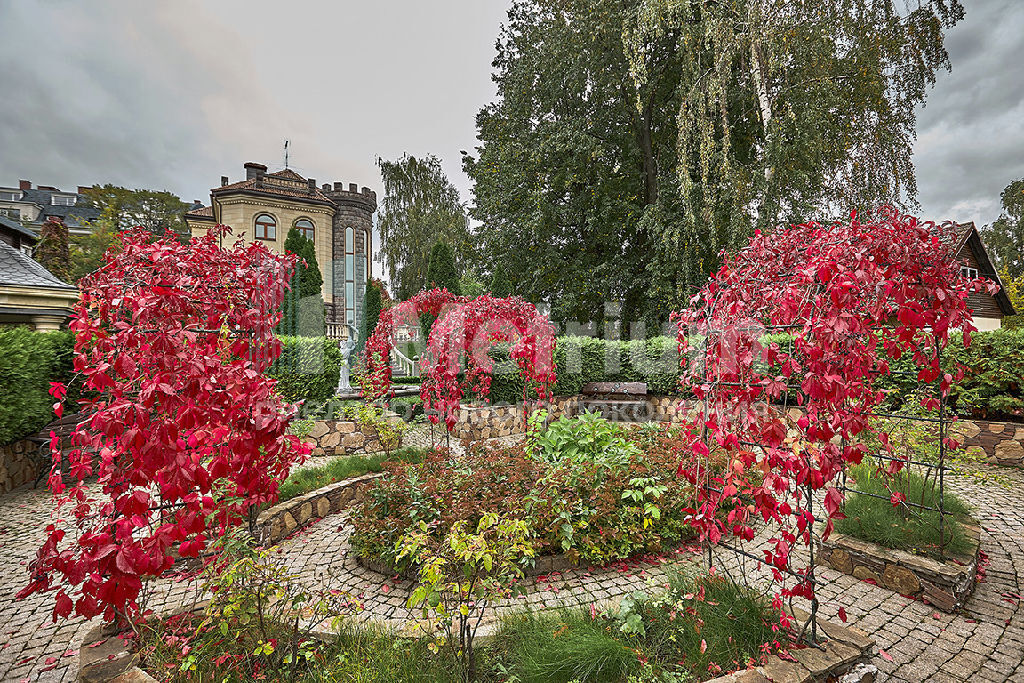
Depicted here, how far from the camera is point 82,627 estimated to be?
2500mm

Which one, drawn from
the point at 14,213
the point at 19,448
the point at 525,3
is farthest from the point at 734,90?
the point at 14,213

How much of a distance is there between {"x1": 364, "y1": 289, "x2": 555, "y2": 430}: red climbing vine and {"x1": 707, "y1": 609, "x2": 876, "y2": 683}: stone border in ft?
12.1

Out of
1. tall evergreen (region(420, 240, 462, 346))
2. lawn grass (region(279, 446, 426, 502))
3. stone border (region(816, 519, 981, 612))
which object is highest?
tall evergreen (region(420, 240, 462, 346))

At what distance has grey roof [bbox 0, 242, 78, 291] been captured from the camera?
616 centimetres

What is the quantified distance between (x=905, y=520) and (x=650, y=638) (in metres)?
2.43

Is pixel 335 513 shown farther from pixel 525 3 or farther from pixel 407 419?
pixel 525 3

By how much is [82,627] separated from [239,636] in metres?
1.57

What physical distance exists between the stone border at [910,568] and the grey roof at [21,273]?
9905mm

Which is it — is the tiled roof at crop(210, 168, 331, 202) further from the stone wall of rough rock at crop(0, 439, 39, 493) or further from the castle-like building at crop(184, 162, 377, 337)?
the stone wall of rough rock at crop(0, 439, 39, 493)

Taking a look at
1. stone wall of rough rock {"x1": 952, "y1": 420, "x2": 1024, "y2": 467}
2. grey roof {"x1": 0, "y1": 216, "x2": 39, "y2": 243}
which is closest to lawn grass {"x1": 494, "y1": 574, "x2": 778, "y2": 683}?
stone wall of rough rock {"x1": 952, "y1": 420, "x2": 1024, "y2": 467}

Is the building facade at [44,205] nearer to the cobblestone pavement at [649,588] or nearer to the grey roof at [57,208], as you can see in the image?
the grey roof at [57,208]

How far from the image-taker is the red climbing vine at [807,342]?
5.71ft

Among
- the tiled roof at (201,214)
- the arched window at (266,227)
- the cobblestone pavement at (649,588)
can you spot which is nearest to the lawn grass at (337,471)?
the cobblestone pavement at (649,588)

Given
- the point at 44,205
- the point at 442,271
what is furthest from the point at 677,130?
the point at 44,205
